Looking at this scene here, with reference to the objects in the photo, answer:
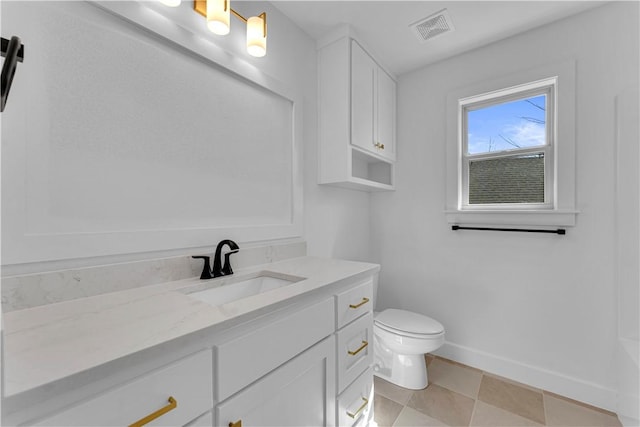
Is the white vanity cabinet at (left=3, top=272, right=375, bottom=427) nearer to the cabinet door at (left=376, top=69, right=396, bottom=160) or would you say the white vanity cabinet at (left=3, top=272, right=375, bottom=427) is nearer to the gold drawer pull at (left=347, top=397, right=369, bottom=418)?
the gold drawer pull at (left=347, top=397, right=369, bottom=418)

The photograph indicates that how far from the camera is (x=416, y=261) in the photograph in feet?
7.73

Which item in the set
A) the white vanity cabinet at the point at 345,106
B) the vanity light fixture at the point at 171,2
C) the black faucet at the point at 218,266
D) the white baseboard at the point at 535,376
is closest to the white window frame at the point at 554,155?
the white vanity cabinet at the point at 345,106

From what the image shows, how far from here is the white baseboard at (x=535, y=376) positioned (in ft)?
5.41

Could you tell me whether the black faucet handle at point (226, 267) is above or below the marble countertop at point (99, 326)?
above

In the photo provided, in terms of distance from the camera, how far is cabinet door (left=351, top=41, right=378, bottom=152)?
1.86m

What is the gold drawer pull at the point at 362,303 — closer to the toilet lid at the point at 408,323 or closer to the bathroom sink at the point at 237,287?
the bathroom sink at the point at 237,287

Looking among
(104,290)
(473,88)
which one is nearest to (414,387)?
(104,290)

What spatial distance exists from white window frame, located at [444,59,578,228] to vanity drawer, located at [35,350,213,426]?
2.04m

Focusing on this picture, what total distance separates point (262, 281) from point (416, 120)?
6.29ft

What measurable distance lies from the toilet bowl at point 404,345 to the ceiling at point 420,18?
79.8 inches

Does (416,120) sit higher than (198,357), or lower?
higher

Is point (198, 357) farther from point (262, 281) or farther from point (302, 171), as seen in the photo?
point (302, 171)

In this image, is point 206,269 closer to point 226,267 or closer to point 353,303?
point 226,267

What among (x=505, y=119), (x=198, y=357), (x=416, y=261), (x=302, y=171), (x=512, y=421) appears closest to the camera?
(x=198, y=357)
